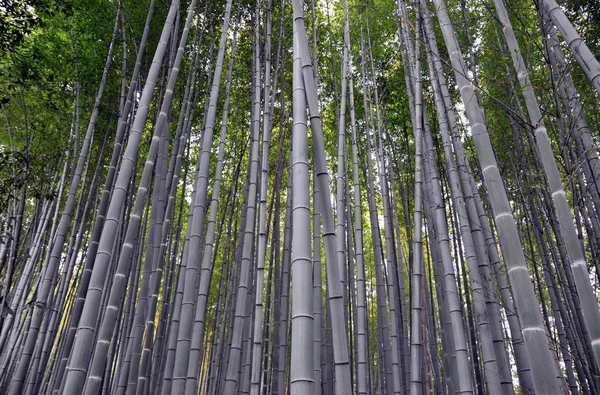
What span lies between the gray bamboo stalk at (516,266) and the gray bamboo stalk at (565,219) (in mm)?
243

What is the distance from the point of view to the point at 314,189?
2412mm

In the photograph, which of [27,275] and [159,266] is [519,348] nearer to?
[159,266]

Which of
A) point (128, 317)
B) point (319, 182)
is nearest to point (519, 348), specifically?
point (319, 182)

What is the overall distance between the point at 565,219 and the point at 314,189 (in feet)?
3.90

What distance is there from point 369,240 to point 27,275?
6.49 metres

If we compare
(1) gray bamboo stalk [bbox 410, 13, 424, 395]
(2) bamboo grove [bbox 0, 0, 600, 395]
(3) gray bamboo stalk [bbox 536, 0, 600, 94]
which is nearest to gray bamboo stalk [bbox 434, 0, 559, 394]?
(2) bamboo grove [bbox 0, 0, 600, 395]

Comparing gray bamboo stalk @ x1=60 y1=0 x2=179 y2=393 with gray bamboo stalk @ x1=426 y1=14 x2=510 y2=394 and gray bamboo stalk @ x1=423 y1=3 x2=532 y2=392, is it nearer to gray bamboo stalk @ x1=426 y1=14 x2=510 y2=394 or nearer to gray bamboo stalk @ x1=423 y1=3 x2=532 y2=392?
gray bamboo stalk @ x1=423 y1=3 x2=532 y2=392

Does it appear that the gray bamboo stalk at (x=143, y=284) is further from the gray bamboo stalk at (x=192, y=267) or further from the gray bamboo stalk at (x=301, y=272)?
the gray bamboo stalk at (x=301, y=272)

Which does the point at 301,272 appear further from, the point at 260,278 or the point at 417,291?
the point at 417,291

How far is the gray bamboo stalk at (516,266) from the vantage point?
1469mm

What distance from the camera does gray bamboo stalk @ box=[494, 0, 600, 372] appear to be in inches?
64.7

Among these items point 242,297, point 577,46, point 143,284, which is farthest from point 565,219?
point 143,284

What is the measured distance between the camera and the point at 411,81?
15.7ft

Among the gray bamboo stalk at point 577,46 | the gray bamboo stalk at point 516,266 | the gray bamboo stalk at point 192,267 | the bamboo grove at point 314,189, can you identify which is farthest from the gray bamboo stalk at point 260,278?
the gray bamboo stalk at point 577,46
